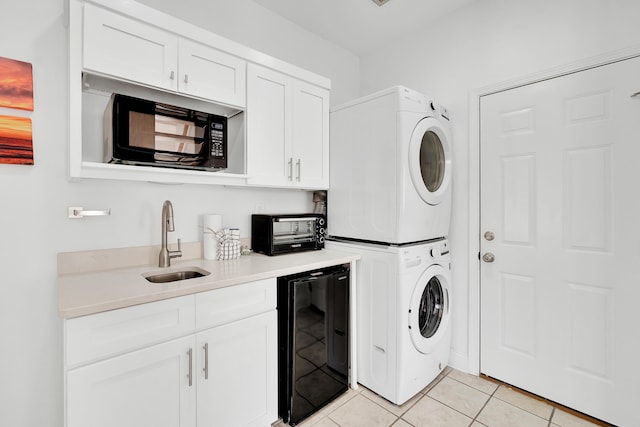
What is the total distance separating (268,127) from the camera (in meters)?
1.94

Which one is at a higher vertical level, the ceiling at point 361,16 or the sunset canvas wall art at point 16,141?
the ceiling at point 361,16

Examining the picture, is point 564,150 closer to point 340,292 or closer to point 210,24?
point 340,292

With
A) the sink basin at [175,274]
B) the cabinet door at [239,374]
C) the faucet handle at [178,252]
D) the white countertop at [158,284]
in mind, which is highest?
the faucet handle at [178,252]

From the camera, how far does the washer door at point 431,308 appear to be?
77.4 inches

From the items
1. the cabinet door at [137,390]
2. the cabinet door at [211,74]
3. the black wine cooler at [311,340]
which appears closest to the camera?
the cabinet door at [137,390]

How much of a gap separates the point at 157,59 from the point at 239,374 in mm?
1639

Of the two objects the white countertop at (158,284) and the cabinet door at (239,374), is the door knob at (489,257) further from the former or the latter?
the cabinet door at (239,374)

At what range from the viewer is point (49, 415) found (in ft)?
4.81

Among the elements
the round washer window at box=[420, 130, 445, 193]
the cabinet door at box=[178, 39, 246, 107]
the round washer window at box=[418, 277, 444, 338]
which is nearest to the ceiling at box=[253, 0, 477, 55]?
the cabinet door at box=[178, 39, 246, 107]

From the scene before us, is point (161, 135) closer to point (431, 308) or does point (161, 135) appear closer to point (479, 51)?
point (431, 308)

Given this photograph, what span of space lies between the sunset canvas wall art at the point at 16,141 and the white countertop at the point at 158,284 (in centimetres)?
60

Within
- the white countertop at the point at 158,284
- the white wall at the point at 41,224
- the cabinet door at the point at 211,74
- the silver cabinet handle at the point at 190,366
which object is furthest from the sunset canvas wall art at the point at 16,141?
the silver cabinet handle at the point at 190,366

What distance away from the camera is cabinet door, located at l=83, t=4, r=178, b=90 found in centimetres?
130

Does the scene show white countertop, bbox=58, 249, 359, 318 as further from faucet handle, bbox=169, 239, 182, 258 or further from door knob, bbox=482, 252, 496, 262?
door knob, bbox=482, 252, 496, 262
